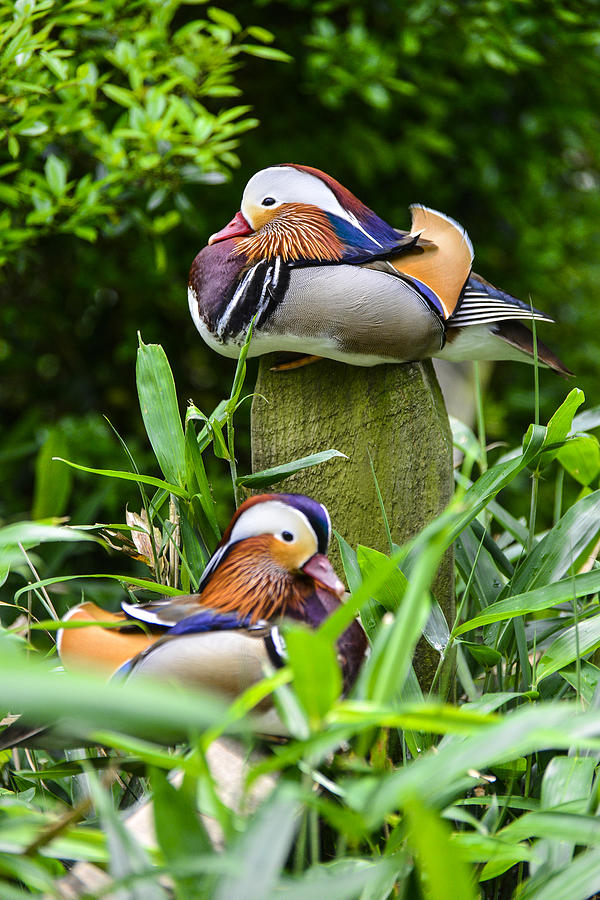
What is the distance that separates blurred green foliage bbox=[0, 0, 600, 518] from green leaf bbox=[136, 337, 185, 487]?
0.53 meters

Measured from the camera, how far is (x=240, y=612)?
0.73m

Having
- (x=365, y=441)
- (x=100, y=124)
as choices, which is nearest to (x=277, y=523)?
(x=365, y=441)

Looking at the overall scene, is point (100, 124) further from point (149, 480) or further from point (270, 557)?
point (270, 557)

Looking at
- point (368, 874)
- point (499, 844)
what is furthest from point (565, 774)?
point (368, 874)

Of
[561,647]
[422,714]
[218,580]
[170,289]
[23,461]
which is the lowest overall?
[23,461]

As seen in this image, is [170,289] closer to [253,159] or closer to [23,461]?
[253,159]

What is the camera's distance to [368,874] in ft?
1.60

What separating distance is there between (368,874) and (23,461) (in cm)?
183

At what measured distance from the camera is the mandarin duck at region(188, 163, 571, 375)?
0.90 meters

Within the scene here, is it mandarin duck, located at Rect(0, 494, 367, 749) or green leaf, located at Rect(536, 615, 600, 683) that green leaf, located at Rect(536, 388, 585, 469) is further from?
mandarin duck, located at Rect(0, 494, 367, 749)

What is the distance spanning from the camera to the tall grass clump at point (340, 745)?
0.46m

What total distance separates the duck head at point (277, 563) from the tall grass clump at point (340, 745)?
2.5 inches

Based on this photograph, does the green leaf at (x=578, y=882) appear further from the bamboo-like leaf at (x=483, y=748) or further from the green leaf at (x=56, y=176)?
the green leaf at (x=56, y=176)

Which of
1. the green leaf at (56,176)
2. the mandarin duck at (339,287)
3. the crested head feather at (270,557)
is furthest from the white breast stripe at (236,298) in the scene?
the green leaf at (56,176)
